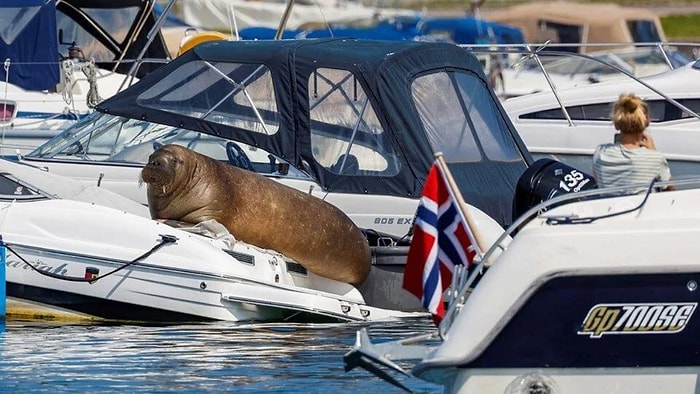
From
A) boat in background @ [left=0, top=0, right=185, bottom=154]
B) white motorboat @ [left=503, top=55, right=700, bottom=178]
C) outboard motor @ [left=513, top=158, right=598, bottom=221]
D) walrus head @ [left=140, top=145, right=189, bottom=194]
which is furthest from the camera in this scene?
boat in background @ [left=0, top=0, right=185, bottom=154]

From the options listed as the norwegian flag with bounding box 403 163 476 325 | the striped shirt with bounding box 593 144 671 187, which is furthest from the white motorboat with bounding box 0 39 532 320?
the norwegian flag with bounding box 403 163 476 325

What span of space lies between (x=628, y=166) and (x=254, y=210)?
3675 mm

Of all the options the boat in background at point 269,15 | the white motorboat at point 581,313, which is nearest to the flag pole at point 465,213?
the white motorboat at point 581,313

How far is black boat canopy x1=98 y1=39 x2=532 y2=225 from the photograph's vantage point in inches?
456

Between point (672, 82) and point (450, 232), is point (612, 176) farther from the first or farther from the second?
point (672, 82)

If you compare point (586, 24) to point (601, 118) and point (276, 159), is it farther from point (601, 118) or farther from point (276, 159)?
point (276, 159)

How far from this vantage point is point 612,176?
752cm

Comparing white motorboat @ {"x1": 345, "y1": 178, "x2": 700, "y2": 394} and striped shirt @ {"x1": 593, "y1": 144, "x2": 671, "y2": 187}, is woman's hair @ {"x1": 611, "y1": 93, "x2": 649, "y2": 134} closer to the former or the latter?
striped shirt @ {"x1": 593, "y1": 144, "x2": 671, "y2": 187}

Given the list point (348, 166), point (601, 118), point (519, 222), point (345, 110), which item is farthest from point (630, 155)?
point (601, 118)

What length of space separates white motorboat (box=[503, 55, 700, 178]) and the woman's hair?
6607 mm

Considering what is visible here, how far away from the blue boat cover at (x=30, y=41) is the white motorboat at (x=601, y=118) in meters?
5.09

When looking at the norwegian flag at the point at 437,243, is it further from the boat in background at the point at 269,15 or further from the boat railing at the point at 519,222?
the boat in background at the point at 269,15

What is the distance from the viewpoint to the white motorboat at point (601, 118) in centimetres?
1458

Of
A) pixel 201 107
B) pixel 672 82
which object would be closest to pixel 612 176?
pixel 201 107
